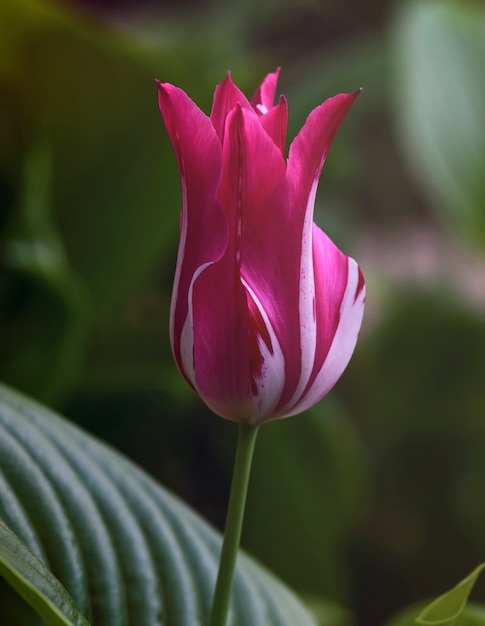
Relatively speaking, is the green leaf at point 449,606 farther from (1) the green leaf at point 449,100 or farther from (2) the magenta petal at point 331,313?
(1) the green leaf at point 449,100

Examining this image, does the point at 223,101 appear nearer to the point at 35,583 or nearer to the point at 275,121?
the point at 275,121

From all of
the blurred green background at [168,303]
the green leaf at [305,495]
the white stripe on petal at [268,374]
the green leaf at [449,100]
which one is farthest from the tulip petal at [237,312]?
the green leaf at [449,100]

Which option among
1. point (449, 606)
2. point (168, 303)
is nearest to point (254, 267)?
point (449, 606)

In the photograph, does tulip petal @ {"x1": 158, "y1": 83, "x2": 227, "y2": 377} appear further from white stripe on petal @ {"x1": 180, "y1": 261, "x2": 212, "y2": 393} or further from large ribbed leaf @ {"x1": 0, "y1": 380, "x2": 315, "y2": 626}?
large ribbed leaf @ {"x1": 0, "y1": 380, "x2": 315, "y2": 626}

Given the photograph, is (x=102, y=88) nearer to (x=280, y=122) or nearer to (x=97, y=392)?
(x=97, y=392)

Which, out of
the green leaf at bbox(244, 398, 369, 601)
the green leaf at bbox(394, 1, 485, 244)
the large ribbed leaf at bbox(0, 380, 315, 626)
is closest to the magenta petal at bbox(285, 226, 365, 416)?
the large ribbed leaf at bbox(0, 380, 315, 626)
